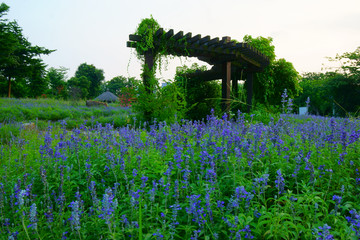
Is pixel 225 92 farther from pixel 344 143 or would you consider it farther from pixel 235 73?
pixel 344 143

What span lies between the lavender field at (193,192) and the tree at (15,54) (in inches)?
1248

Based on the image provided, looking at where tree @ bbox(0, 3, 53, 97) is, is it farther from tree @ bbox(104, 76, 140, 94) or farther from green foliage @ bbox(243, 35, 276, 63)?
tree @ bbox(104, 76, 140, 94)

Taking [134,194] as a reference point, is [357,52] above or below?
above

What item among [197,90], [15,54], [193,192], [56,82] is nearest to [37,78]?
[15,54]

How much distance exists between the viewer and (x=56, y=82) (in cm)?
4994

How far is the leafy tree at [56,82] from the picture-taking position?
44.8 meters

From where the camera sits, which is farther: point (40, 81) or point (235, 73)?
point (40, 81)

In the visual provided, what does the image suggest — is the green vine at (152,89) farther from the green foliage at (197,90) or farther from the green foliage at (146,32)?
the green foliage at (197,90)

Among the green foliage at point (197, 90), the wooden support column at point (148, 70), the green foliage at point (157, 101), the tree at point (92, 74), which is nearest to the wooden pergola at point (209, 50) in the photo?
the wooden support column at point (148, 70)

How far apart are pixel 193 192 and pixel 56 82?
53560mm

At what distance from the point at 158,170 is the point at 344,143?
6.98 feet

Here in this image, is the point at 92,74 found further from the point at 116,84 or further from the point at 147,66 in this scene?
the point at 147,66

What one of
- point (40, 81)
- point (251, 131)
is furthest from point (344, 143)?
point (40, 81)

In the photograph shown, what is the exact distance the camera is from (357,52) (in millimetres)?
24906
